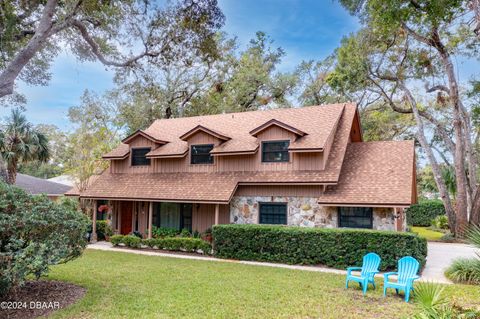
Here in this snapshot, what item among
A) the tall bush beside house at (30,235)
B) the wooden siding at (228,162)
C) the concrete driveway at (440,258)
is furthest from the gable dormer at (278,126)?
the tall bush beside house at (30,235)

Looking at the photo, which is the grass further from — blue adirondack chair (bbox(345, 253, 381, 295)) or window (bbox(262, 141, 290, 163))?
blue adirondack chair (bbox(345, 253, 381, 295))

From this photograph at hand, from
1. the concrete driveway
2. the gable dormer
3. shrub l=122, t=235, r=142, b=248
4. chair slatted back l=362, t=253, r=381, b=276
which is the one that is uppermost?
the gable dormer

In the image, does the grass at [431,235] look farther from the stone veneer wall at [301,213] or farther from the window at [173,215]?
the window at [173,215]

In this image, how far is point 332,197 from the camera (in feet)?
45.3

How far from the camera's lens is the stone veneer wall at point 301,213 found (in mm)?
13414

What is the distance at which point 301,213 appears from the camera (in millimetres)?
14758

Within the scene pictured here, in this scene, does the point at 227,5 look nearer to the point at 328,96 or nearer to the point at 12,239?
the point at 12,239

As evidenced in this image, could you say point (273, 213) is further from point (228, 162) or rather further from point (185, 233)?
point (185, 233)

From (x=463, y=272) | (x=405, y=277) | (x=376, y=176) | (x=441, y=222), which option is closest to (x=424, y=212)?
(x=441, y=222)

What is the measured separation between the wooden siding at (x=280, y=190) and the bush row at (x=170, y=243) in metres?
2.90

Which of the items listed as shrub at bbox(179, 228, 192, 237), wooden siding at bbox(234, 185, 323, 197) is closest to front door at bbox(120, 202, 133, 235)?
shrub at bbox(179, 228, 192, 237)

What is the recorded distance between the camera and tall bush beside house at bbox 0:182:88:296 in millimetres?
6188

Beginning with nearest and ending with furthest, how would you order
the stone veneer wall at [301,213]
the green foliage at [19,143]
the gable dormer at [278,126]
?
1. the stone veneer wall at [301,213]
2. the gable dormer at [278,126]
3. the green foliage at [19,143]

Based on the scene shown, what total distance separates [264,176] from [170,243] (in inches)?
199
